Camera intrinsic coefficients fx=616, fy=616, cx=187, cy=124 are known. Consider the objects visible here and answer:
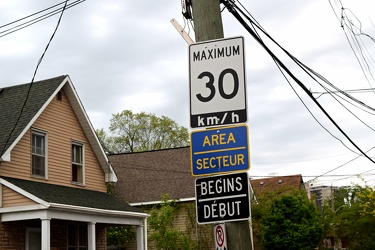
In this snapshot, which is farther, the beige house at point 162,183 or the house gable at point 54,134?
the beige house at point 162,183

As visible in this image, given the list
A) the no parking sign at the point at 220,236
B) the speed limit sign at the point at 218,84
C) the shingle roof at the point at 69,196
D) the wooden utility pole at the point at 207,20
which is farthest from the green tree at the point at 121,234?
the speed limit sign at the point at 218,84

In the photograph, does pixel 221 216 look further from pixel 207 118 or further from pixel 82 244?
pixel 82 244

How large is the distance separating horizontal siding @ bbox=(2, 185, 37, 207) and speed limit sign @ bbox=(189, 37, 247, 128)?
41.1 feet

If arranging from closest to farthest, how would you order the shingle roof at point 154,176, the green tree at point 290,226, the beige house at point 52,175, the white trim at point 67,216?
1. the white trim at point 67,216
2. the beige house at point 52,175
3. the green tree at point 290,226
4. the shingle roof at point 154,176

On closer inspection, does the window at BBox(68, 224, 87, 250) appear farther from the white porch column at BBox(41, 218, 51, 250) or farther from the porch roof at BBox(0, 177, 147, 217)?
the white porch column at BBox(41, 218, 51, 250)

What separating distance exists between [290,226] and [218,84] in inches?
989

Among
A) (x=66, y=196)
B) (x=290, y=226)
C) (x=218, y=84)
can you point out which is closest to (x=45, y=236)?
Answer: (x=66, y=196)

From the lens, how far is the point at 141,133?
2431 inches

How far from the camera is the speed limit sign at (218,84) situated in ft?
21.6

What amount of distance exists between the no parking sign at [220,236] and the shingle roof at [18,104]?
1369 centimetres

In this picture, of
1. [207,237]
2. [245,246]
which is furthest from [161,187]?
[245,246]

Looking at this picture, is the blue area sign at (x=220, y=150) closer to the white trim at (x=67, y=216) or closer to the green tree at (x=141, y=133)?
the white trim at (x=67, y=216)

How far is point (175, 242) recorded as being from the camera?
96.9 ft

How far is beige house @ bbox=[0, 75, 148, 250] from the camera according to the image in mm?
18578
